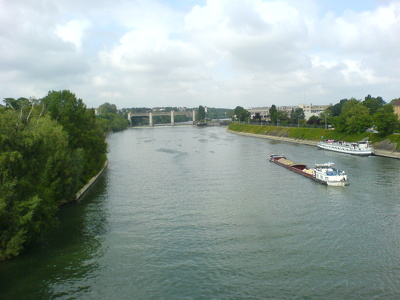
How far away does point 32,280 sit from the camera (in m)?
15.8

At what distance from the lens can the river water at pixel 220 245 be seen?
14938 mm

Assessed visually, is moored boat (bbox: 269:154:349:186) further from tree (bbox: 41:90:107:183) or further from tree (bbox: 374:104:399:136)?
tree (bbox: 41:90:107:183)

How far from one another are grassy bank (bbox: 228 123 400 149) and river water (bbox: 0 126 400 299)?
25851mm

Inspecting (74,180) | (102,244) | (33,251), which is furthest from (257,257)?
(74,180)

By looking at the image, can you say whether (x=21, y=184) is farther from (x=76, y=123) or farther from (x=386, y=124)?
(x=386, y=124)

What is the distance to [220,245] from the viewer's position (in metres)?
19.2

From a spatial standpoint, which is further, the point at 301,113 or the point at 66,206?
the point at 301,113

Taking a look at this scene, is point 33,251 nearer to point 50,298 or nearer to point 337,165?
point 50,298

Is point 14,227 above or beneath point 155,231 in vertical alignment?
above

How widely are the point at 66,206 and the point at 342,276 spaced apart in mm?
20414

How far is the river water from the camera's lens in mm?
14938

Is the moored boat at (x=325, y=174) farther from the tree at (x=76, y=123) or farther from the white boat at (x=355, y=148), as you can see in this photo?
the tree at (x=76, y=123)

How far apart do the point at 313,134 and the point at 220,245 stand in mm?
65596

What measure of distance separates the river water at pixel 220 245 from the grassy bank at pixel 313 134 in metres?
25.9
